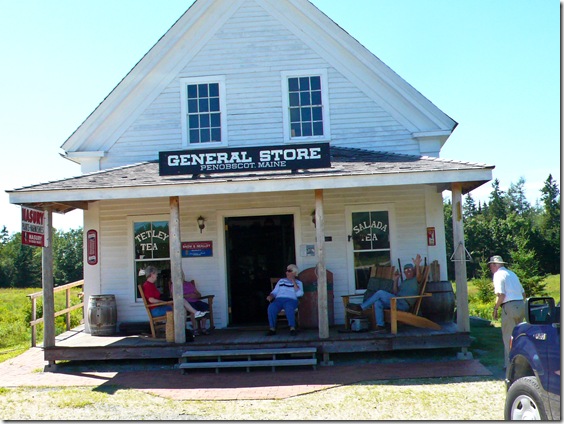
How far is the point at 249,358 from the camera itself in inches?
398

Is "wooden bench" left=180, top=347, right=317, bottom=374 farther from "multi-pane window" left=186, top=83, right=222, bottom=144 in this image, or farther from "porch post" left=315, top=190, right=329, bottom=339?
"multi-pane window" left=186, top=83, right=222, bottom=144

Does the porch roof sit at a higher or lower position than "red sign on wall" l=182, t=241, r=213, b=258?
higher

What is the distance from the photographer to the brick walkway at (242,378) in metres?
8.75

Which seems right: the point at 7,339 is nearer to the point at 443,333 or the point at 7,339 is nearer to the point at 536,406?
the point at 443,333

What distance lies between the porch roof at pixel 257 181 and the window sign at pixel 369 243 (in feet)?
5.68

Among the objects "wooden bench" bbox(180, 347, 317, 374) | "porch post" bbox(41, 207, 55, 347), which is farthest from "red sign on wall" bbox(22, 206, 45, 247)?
"wooden bench" bbox(180, 347, 317, 374)

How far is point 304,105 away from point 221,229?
122 inches

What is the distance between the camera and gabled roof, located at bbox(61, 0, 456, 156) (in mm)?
13305

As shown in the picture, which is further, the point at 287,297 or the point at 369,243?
the point at 369,243

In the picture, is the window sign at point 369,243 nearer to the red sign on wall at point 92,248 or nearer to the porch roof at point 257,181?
the porch roof at point 257,181

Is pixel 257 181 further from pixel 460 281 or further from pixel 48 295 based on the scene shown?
pixel 48 295

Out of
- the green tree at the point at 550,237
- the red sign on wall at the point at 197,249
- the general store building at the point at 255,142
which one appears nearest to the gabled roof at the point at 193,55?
the general store building at the point at 255,142

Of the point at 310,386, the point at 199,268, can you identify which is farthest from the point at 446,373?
the point at 199,268

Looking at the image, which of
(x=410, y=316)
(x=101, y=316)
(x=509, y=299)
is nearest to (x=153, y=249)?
(x=101, y=316)
